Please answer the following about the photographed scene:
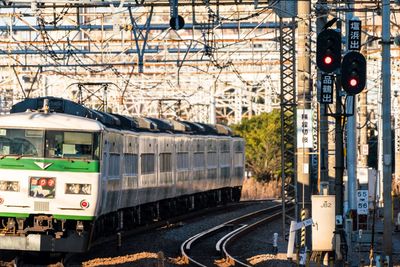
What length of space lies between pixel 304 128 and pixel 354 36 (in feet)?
17.6

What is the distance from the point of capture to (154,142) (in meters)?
29.1

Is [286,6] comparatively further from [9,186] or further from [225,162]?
[225,162]

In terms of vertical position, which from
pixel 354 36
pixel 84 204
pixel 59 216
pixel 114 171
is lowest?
pixel 59 216

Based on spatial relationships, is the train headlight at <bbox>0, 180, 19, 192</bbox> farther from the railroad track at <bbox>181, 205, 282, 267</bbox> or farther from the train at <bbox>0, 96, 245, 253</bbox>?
the railroad track at <bbox>181, 205, 282, 267</bbox>

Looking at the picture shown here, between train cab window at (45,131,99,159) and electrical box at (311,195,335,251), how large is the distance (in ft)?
12.0

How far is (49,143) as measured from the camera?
1966 centimetres

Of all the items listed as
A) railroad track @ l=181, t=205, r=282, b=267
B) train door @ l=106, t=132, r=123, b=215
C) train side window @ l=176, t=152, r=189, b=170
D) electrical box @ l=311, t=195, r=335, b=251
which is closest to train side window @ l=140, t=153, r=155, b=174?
railroad track @ l=181, t=205, r=282, b=267

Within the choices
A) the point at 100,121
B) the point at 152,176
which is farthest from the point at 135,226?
the point at 100,121

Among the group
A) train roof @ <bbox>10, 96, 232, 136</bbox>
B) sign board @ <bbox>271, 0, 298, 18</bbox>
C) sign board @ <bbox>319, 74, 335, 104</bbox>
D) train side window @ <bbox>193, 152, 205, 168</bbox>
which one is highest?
sign board @ <bbox>271, 0, 298, 18</bbox>

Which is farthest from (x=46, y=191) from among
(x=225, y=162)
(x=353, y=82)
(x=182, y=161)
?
(x=225, y=162)

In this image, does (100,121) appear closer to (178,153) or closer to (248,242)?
(248,242)

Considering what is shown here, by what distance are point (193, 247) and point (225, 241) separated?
1.20 meters

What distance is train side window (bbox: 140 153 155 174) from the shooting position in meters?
27.2

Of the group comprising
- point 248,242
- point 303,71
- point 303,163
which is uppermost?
point 303,71
